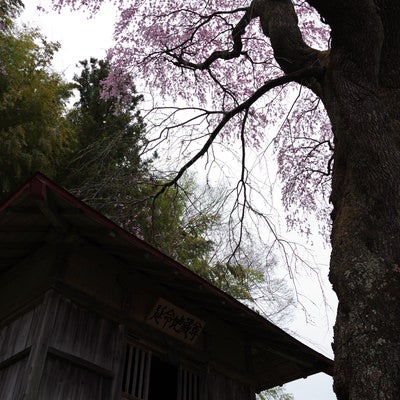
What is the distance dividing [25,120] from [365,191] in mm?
9001

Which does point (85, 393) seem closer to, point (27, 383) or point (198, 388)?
point (27, 383)

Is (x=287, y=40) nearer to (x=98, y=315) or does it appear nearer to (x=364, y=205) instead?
(x=364, y=205)

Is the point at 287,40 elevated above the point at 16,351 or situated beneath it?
elevated above

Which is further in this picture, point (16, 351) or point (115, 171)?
point (115, 171)

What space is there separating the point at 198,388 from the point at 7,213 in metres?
3.51

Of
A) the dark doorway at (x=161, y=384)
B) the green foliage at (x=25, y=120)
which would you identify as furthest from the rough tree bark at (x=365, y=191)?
Result: the green foliage at (x=25, y=120)

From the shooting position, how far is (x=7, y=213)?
4.30 metres

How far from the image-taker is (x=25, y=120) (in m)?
10.2

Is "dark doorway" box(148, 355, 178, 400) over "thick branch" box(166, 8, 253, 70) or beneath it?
beneath

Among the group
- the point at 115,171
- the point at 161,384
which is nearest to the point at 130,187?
the point at 115,171

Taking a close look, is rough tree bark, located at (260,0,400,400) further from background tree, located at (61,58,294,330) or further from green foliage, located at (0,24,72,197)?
green foliage, located at (0,24,72,197)

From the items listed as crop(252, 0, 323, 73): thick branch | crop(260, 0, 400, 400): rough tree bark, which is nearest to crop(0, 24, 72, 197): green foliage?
crop(252, 0, 323, 73): thick branch

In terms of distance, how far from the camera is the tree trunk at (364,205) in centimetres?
266

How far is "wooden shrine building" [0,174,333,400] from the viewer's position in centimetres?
424
